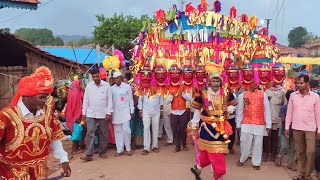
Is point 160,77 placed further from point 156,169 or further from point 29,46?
point 29,46

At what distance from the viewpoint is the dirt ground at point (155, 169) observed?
250 inches

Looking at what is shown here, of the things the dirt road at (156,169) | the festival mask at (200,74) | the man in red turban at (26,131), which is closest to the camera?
the man in red turban at (26,131)

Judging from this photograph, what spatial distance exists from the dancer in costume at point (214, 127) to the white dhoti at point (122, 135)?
A: 7.97 ft

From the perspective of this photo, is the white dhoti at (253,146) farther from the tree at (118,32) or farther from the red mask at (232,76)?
the tree at (118,32)

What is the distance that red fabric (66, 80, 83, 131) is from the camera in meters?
8.09

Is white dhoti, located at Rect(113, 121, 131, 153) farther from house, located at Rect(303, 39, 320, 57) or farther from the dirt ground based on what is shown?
house, located at Rect(303, 39, 320, 57)

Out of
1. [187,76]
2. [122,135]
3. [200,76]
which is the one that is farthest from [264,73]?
[122,135]

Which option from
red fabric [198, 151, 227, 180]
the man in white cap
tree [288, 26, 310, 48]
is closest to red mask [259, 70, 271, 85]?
red fabric [198, 151, 227, 180]

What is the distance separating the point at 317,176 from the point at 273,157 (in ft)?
3.59

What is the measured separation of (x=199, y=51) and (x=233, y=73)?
64 cm

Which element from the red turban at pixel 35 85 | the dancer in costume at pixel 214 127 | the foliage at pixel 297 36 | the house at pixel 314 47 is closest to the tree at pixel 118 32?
the dancer in costume at pixel 214 127

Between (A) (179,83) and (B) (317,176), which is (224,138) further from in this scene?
(B) (317,176)

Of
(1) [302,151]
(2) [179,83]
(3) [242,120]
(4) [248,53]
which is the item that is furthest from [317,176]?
(2) [179,83]

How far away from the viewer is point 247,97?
682 cm
